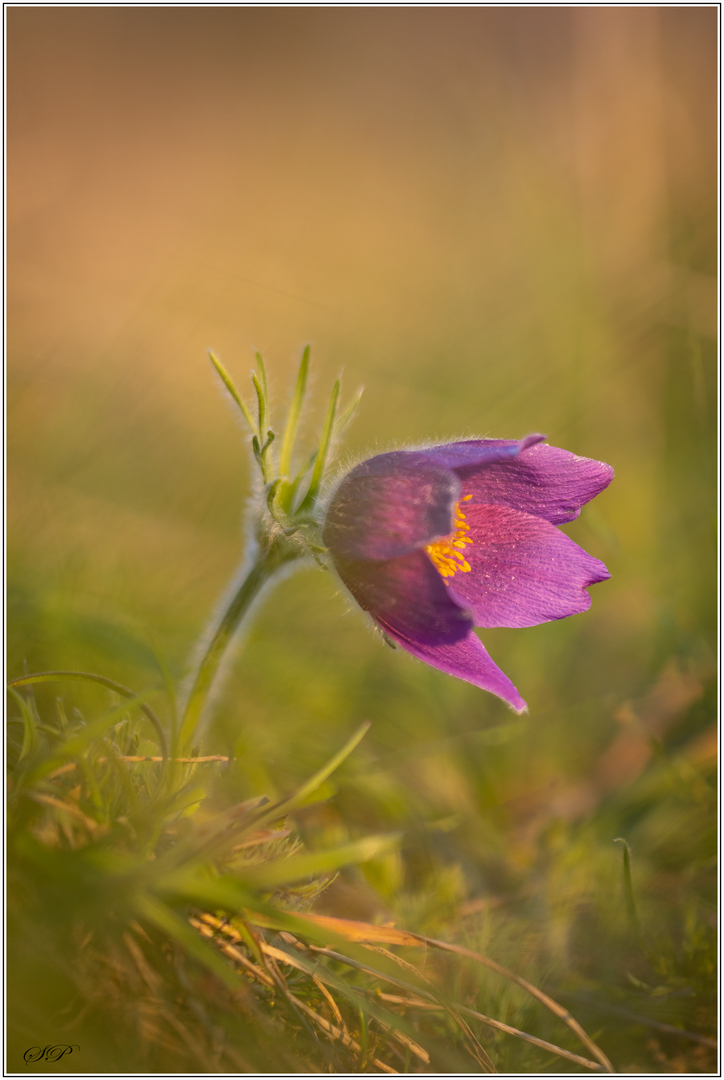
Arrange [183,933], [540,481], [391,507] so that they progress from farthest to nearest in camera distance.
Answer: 1. [540,481]
2. [391,507]
3. [183,933]

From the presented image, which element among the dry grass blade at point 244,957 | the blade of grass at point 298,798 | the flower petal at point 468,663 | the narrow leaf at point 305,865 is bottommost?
the dry grass blade at point 244,957

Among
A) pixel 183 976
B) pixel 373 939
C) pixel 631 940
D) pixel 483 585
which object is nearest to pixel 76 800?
pixel 183 976

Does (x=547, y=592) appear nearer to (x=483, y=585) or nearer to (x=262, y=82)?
(x=483, y=585)

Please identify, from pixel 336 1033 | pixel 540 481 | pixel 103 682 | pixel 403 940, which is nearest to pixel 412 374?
pixel 540 481

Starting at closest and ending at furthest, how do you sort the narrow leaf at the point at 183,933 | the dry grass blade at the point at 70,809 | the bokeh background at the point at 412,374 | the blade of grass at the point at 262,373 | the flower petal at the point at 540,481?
the narrow leaf at the point at 183,933 → the dry grass blade at the point at 70,809 → the blade of grass at the point at 262,373 → the flower petal at the point at 540,481 → the bokeh background at the point at 412,374

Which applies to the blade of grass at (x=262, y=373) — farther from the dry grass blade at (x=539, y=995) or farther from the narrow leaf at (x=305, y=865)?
the dry grass blade at (x=539, y=995)

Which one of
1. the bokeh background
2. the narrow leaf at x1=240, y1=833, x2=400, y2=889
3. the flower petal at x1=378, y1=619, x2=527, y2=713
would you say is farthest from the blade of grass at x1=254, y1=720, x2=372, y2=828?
the bokeh background
